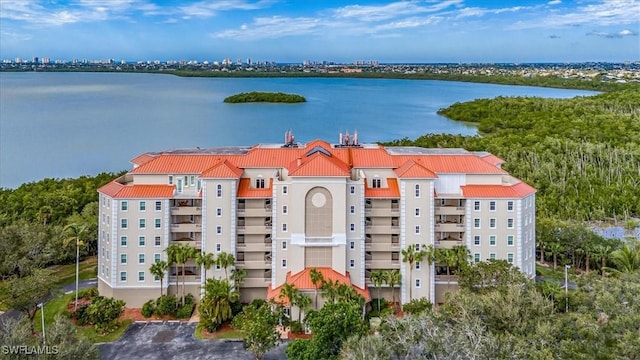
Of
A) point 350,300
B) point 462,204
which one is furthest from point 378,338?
point 462,204

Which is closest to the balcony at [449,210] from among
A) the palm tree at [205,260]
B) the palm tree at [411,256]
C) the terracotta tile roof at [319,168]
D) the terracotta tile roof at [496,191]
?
the terracotta tile roof at [496,191]

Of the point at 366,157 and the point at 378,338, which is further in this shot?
the point at 366,157

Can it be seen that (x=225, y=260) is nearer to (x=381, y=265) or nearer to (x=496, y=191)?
(x=381, y=265)

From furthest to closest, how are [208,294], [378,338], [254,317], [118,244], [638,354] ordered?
[118,244], [208,294], [254,317], [378,338], [638,354]

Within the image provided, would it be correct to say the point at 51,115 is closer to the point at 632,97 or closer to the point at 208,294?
the point at 208,294

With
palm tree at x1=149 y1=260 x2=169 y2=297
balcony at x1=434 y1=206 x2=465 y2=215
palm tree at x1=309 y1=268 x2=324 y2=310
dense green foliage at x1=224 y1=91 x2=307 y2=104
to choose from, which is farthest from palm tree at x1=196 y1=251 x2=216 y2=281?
dense green foliage at x1=224 y1=91 x2=307 y2=104

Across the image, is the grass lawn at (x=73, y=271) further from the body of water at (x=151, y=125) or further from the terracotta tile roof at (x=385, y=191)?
the body of water at (x=151, y=125)
